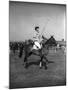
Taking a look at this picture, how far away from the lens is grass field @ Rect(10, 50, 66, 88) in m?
3.85

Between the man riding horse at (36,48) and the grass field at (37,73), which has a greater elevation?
the man riding horse at (36,48)

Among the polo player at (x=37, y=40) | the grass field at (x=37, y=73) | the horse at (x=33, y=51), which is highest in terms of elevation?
the polo player at (x=37, y=40)

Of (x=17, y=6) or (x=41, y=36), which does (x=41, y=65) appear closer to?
(x=41, y=36)

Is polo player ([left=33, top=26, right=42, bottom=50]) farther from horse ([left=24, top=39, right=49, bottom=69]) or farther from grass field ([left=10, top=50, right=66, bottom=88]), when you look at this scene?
grass field ([left=10, top=50, right=66, bottom=88])

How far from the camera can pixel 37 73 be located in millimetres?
3959

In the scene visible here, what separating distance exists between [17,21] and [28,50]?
0.68m

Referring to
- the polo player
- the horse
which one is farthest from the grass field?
the polo player

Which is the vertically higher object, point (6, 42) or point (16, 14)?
point (16, 14)

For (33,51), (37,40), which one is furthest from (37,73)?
(37,40)

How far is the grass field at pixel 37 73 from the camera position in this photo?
3848mm

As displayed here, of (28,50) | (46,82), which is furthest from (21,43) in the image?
(46,82)

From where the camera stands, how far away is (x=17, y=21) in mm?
3859

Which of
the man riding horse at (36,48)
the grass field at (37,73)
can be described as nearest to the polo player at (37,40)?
the man riding horse at (36,48)

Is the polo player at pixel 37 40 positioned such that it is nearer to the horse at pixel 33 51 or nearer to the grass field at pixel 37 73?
the horse at pixel 33 51
